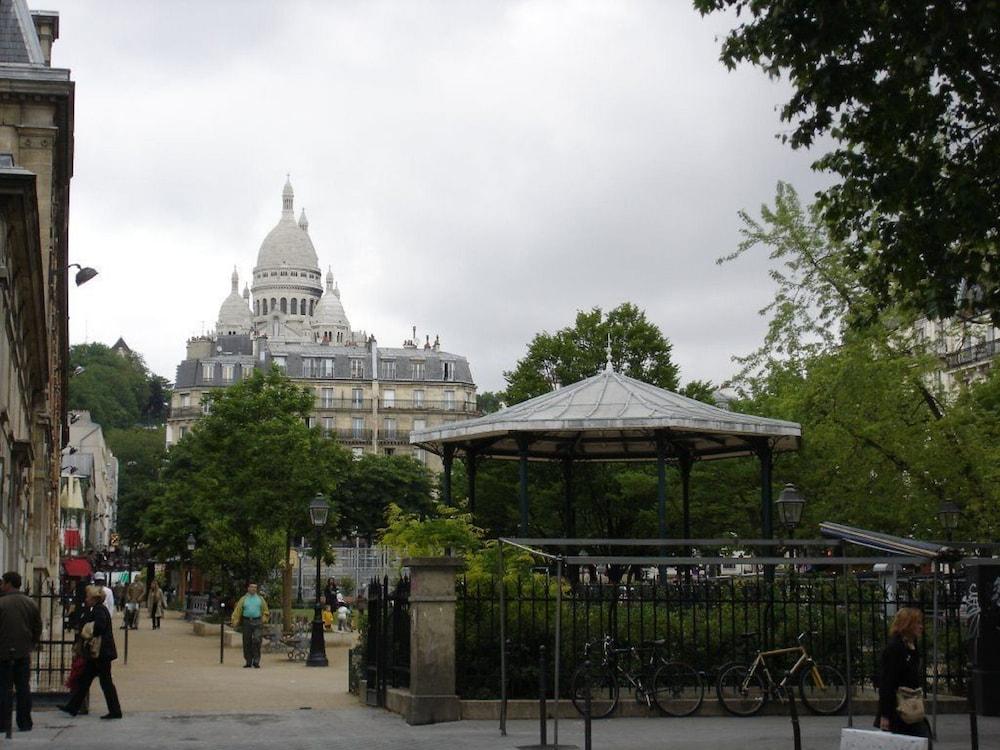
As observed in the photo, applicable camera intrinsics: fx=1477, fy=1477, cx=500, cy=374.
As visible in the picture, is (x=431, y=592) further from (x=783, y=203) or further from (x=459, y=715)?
(x=783, y=203)

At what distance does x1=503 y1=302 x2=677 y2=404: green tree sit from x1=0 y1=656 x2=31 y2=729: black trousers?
164 feet

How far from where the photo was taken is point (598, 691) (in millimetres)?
18984

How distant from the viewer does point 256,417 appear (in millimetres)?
48969

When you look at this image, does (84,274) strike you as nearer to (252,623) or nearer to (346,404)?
(252,623)

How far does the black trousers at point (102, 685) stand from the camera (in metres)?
18.9

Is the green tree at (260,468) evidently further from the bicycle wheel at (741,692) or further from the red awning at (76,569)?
the bicycle wheel at (741,692)

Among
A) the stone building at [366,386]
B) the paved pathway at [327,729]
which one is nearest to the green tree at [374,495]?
the stone building at [366,386]

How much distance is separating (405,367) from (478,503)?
307 feet

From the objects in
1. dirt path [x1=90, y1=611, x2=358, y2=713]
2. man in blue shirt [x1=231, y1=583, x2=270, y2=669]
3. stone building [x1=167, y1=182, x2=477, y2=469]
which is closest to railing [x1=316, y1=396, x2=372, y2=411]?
stone building [x1=167, y1=182, x2=477, y2=469]

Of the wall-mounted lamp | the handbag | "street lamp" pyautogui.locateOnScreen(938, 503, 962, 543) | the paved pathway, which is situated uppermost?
the wall-mounted lamp

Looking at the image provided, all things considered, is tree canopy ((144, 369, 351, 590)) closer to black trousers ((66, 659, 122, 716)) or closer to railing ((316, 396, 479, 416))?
black trousers ((66, 659, 122, 716))

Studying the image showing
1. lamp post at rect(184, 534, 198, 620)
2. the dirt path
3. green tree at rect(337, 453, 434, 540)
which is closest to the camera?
the dirt path

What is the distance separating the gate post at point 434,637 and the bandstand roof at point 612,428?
1033cm

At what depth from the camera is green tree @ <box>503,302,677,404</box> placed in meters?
67.3
